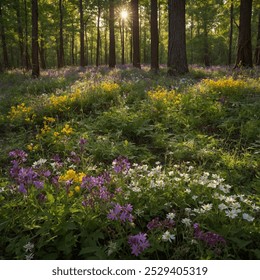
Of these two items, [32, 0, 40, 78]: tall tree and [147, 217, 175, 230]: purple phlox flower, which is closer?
[147, 217, 175, 230]: purple phlox flower

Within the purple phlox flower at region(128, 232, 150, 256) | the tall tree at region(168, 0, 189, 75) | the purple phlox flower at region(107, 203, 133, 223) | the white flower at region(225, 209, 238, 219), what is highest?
the tall tree at region(168, 0, 189, 75)

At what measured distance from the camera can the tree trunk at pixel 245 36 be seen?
13.9 metres

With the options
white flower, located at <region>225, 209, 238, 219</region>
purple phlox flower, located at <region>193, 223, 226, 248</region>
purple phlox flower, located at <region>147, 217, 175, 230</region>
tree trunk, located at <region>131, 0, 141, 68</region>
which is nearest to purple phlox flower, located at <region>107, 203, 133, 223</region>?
purple phlox flower, located at <region>147, 217, 175, 230</region>

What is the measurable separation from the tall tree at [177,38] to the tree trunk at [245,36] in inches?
123

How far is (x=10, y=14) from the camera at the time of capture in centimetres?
2633

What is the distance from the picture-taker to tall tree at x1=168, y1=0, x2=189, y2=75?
1248 cm

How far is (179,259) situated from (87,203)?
1204mm

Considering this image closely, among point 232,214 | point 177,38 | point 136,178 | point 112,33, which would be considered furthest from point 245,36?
point 232,214

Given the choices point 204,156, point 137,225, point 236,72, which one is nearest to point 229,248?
point 137,225

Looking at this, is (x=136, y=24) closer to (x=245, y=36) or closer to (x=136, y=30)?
(x=136, y=30)

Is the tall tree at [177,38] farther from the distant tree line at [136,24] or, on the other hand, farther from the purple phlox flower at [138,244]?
the purple phlox flower at [138,244]

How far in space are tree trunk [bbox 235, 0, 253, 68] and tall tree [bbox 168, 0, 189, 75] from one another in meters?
3.12

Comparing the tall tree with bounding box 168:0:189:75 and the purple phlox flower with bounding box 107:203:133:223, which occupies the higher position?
the tall tree with bounding box 168:0:189:75

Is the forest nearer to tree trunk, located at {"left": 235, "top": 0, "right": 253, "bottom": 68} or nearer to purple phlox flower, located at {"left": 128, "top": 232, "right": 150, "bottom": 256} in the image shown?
purple phlox flower, located at {"left": 128, "top": 232, "right": 150, "bottom": 256}
